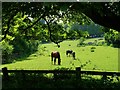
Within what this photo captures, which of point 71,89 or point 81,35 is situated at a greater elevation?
point 81,35

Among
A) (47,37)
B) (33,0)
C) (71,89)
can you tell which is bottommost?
(71,89)

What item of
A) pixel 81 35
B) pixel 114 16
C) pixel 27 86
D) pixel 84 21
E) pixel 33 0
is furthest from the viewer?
pixel 81 35

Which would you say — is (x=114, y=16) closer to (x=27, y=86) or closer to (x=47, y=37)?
(x=27, y=86)

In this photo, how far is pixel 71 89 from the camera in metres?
15.9

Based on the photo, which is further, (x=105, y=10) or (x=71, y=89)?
(x=105, y=10)

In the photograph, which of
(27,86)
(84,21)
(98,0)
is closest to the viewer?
(98,0)

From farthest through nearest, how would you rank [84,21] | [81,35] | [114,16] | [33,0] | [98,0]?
[81,35], [84,21], [114,16], [33,0], [98,0]

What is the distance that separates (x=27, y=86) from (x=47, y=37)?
1254cm

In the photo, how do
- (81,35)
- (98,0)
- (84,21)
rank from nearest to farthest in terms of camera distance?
(98,0)
(84,21)
(81,35)

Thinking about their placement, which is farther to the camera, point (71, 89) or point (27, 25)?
point (27, 25)

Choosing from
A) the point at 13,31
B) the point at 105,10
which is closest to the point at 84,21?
the point at 13,31

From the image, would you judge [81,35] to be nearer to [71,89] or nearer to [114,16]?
[114,16]

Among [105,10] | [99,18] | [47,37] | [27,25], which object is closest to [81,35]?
[47,37]

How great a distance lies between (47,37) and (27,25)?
2.39 metres
